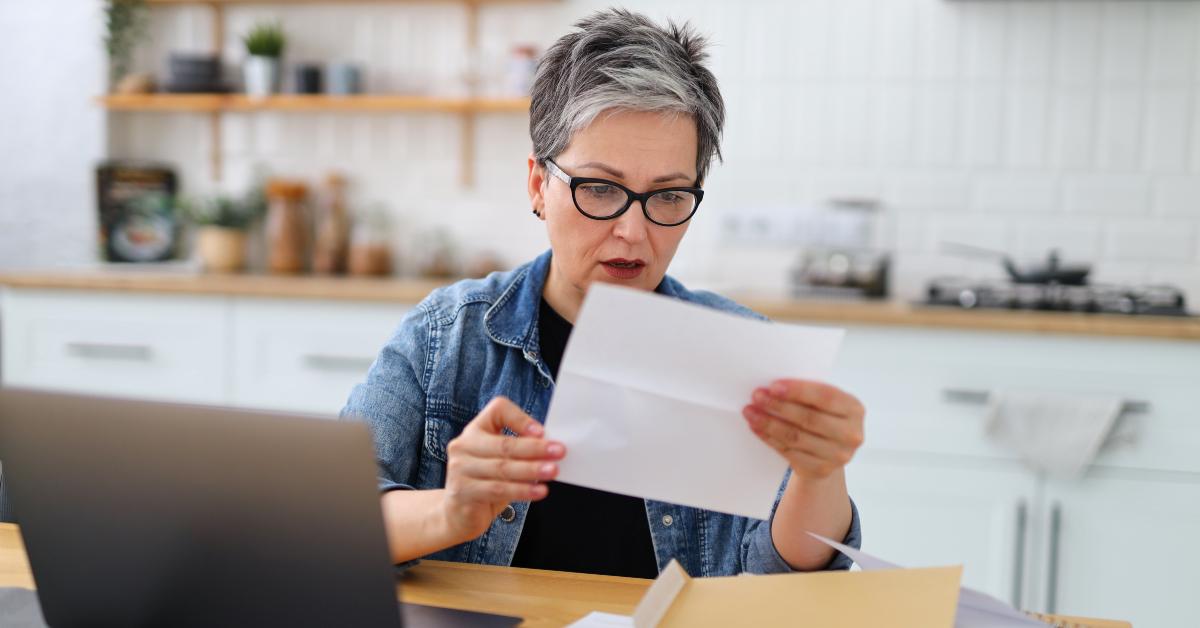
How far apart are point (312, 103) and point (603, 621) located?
2.70m

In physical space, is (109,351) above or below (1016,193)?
below

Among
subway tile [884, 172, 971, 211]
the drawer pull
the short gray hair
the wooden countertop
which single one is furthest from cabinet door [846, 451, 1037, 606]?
the short gray hair

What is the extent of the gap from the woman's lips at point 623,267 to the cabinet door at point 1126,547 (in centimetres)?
150

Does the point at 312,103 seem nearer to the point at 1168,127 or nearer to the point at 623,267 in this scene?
the point at 623,267

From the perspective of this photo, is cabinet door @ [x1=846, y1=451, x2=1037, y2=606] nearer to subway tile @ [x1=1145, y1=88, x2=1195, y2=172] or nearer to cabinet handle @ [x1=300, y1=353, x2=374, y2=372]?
subway tile @ [x1=1145, y1=88, x2=1195, y2=172]

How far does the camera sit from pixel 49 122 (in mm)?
3496

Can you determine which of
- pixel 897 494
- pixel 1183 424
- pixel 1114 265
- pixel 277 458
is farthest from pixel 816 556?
pixel 1114 265

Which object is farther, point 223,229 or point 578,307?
point 223,229

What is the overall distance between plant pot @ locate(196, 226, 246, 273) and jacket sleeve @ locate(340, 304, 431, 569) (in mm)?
2306

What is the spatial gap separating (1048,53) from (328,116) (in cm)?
221

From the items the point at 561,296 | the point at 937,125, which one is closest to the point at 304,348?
the point at 561,296

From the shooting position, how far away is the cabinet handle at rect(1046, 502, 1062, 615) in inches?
89.5

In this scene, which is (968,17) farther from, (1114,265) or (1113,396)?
(1113,396)

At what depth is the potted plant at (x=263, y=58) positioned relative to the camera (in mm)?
3283
